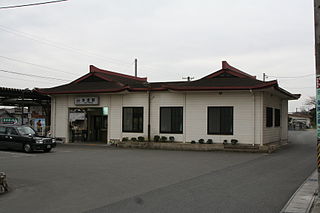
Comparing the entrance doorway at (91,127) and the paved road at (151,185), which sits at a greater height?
the entrance doorway at (91,127)

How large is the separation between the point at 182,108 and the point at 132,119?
3.66 m

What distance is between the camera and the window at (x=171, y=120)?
21.7 metres

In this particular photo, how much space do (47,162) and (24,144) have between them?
192 inches

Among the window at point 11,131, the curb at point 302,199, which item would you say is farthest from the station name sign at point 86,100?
the curb at point 302,199

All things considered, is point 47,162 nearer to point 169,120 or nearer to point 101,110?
point 169,120

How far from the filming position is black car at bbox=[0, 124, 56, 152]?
720 inches

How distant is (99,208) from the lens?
687cm

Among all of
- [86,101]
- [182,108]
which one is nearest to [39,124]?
[86,101]

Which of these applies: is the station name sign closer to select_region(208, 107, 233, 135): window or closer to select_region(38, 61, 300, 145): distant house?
select_region(38, 61, 300, 145): distant house

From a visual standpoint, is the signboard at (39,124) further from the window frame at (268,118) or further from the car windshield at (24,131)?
the window frame at (268,118)

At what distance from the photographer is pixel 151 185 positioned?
30.8ft

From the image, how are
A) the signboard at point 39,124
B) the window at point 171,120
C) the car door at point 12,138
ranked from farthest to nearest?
the signboard at point 39,124, the window at point 171,120, the car door at point 12,138

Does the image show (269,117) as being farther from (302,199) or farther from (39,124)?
(39,124)

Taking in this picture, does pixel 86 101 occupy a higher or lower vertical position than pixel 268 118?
higher
